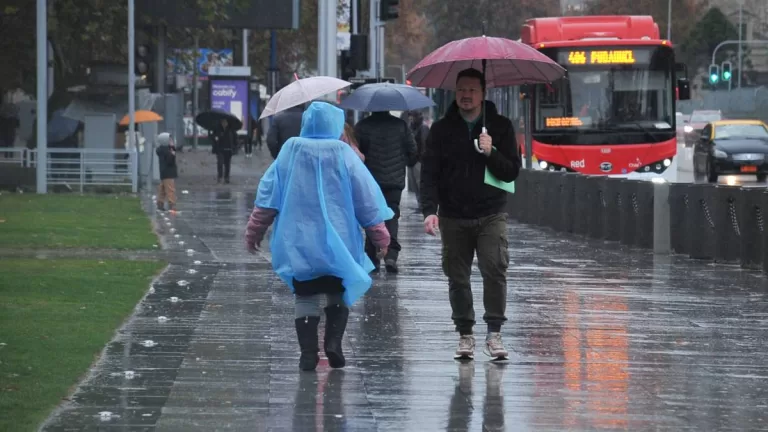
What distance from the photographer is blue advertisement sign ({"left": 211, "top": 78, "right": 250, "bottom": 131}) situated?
1960 inches

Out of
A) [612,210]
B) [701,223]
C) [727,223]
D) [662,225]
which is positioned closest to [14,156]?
[612,210]

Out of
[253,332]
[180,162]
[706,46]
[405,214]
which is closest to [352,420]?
[253,332]

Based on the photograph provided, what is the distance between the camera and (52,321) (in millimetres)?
10398

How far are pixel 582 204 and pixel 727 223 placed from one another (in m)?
5.11

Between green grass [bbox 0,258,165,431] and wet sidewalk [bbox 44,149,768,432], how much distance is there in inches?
6.6

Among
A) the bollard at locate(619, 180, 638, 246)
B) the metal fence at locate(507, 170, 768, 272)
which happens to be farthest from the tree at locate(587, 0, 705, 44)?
the bollard at locate(619, 180, 638, 246)

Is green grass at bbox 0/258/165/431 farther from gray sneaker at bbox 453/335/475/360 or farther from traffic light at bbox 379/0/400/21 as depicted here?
traffic light at bbox 379/0/400/21

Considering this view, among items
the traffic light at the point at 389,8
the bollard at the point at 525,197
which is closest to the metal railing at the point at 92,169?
the traffic light at the point at 389,8

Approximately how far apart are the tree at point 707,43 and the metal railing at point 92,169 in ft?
206

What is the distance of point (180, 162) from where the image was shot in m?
45.8

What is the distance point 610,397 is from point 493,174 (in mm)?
1749

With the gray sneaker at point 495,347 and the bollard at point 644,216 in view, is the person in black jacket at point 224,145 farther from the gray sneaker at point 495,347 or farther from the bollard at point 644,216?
the gray sneaker at point 495,347

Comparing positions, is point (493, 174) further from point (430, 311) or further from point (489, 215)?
point (430, 311)

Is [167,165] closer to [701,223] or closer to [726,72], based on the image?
[701,223]
